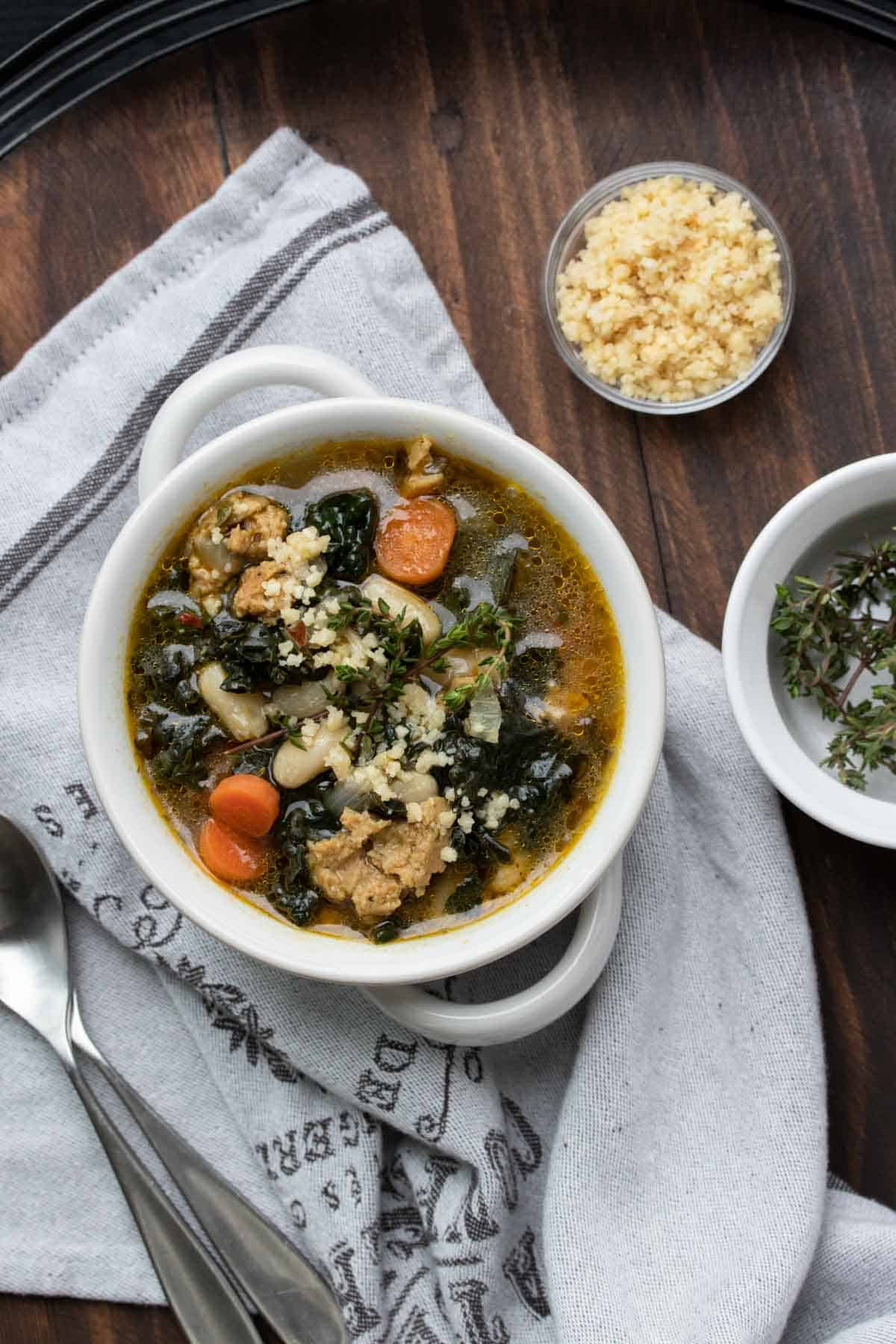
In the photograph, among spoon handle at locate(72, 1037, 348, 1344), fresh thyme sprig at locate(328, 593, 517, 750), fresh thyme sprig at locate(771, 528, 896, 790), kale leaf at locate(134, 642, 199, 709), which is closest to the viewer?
fresh thyme sprig at locate(328, 593, 517, 750)

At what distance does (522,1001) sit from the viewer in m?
2.09

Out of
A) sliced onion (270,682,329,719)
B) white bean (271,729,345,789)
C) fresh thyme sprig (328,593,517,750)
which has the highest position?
fresh thyme sprig (328,593,517,750)

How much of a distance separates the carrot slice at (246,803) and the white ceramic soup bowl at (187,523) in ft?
0.31

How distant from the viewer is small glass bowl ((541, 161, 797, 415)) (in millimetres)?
2436

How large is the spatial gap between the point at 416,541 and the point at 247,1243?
1354 mm

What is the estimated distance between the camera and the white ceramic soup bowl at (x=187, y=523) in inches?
75.9

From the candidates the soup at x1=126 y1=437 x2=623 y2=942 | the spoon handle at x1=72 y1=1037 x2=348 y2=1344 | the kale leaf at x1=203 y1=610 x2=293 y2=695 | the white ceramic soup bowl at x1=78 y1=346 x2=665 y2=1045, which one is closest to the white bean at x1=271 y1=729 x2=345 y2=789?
the soup at x1=126 y1=437 x2=623 y2=942

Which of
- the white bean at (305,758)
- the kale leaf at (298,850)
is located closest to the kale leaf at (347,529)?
the white bean at (305,758)

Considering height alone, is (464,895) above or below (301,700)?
below

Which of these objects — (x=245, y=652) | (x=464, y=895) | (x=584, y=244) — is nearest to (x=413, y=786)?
(x=464, y=895)

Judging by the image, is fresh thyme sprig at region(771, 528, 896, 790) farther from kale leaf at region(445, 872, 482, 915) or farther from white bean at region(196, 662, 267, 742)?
white bean at region(196, 662, 267, 742)

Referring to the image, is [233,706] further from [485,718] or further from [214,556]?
[485,718]

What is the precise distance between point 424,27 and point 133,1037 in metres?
2.09

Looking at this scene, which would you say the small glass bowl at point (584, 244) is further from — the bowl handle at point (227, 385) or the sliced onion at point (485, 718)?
the sliced onion at point (485, 718)
